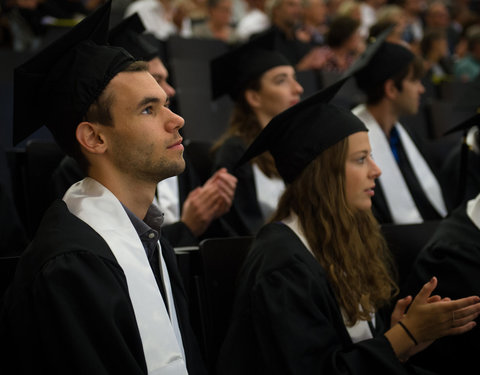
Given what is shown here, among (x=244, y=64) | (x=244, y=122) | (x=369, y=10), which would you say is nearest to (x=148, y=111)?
(x=244, y=122)

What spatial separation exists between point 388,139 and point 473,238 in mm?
1983

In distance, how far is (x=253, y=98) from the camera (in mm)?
4008

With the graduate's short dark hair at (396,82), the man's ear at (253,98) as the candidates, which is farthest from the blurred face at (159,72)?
the graduate's short dark hair at (396,82)

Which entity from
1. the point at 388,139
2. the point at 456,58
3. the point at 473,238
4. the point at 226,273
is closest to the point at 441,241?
the point at 473,238

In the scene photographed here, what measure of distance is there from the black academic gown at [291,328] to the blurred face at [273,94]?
1.74m

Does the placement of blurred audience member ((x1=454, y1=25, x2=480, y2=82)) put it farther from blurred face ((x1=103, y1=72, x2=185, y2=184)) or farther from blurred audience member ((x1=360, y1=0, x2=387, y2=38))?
blurred face ((x1=103, y1=72, x2=185, y2=184))

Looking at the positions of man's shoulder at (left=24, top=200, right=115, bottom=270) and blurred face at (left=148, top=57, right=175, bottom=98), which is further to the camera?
blurred face at (left=148, top=57, right=175, bottom=98)

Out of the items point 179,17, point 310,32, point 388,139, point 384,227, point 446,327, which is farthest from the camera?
point 310,32

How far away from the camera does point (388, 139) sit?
14.9 feet

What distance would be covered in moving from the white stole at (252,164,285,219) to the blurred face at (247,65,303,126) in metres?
0.46

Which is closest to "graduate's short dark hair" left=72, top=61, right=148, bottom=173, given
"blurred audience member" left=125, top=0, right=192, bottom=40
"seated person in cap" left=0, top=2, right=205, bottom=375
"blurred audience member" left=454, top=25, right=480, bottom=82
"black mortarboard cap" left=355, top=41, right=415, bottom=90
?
"seated person in cap" left=0, top=2, right=205, bottom=375

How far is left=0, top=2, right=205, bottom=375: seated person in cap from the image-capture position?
1.61 metres

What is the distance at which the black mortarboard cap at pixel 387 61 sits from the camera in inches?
176

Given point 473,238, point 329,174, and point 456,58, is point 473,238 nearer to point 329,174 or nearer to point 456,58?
point 329,174
